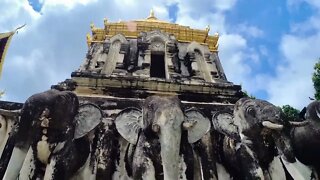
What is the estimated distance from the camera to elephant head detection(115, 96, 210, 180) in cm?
427

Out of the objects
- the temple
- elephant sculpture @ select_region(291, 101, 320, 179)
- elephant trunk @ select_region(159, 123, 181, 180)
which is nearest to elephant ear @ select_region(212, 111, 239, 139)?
the temple

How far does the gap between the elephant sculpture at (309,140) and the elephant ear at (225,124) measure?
842 mm

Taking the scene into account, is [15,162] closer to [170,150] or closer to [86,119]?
[86,119]

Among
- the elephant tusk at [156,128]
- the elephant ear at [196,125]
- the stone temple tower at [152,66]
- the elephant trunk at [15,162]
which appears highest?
the stone temple tower at [152,66]

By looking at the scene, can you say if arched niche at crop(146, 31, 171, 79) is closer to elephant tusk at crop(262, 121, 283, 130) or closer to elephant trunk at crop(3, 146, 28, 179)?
elephant tusk at crop(262, 121, 283, 130)

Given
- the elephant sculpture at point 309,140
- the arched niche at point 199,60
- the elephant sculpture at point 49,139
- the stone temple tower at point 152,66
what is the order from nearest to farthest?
the elephant sculpture at point 49,139 → the elephant sculpture at point 309,140 → the stone temple tower at point 152,66 → the arched niche at point 199,60

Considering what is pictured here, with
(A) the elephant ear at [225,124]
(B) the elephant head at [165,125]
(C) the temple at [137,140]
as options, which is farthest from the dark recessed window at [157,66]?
(B) the elephant head at [165,125]

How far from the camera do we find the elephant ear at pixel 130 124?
5.18m

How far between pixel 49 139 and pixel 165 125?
4.76 ft

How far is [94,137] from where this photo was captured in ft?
19.1

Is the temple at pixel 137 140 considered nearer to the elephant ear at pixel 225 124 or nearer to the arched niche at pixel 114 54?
the elephant ear at pixel 225 124

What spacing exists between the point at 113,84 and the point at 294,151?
4174 millimetres

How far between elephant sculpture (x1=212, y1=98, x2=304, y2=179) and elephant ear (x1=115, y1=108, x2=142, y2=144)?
4.52ft

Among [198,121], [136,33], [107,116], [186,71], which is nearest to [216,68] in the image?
[186,71]
